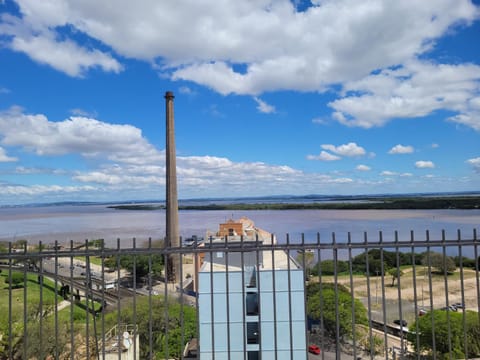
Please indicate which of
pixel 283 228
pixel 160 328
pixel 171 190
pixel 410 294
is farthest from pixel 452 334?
pixel 283 228

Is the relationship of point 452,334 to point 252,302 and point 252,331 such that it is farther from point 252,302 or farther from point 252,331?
point 252,302

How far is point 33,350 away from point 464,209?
12905 centimetres

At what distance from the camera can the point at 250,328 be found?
998 cm

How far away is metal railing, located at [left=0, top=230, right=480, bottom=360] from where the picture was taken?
3463 mm

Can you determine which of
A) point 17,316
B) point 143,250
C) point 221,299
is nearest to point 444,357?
point 221,299

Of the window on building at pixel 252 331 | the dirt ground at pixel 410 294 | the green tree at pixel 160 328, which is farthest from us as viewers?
the dirt ground at pixel 410 294

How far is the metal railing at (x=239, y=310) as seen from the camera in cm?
346

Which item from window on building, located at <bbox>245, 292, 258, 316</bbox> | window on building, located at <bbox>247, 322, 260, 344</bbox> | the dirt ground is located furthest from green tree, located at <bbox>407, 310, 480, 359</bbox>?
window on building, located at <bbox>245, 292, 258, 316</bbox>

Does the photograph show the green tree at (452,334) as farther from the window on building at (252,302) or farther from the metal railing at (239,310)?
the window on building at (252,302)

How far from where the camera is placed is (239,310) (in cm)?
890

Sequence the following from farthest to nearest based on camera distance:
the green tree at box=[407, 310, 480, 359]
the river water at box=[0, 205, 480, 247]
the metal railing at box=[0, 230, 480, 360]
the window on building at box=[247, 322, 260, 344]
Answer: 1. the river water at box=[0, 205, 480, 247]
2. the green tree at box=[407, 310, 480, 359]
3. the window on building at box=[247, 322, 260, 344]
4. the metal railing at box=[0, 230, 480, 360]

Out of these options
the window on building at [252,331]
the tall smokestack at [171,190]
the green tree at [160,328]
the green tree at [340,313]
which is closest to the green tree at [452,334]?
the green tree at [340,313]

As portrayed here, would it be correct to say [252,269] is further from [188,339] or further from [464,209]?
[464,209]

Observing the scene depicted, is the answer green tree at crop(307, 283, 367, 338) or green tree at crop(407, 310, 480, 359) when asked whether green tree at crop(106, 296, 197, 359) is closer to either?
green tree at crop(307, 283, 367, 338)
